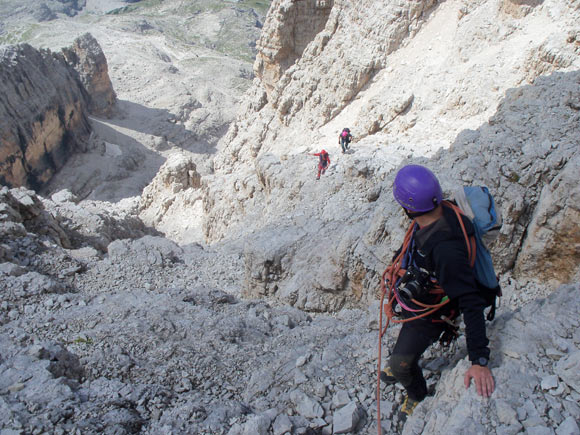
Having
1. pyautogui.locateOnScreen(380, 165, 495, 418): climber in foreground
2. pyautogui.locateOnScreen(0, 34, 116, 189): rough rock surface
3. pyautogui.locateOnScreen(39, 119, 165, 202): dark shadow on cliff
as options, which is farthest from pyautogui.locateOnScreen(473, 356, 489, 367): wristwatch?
pyautogui.locateOnScreen(0, 34, 116, 189): rough rock surface

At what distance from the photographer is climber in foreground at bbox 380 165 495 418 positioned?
264cm

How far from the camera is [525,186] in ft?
19.9

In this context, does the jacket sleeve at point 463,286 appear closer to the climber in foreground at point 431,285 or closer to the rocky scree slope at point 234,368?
the climber in foreground at point 431,285

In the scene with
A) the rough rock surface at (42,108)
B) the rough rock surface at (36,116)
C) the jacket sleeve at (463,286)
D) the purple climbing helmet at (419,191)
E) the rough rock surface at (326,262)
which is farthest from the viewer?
the rough rock surface at (42,108)

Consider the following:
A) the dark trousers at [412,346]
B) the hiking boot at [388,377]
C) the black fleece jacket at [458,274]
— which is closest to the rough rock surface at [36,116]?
the hiking boot at [388,377]

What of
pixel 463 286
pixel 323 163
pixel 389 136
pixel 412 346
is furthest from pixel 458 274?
pixel 389 136

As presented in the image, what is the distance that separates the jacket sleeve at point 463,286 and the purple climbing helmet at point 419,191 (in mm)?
315

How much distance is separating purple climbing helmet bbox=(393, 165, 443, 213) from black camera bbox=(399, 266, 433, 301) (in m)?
0.49

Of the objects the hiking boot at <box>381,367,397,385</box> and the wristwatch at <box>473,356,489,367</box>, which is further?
the hiking boot at <box>381,367,397,385</box>

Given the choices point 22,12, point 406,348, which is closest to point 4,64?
point 406,348

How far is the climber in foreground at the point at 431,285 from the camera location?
8.66 ft

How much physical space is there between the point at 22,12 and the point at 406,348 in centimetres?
13310

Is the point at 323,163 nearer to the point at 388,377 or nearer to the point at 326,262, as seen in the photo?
the point at 326,262

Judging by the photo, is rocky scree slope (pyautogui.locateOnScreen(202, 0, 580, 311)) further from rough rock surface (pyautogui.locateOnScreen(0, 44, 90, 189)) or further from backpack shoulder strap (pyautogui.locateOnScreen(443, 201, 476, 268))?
rough rock surface (pyautogui.locateOnScreen(0, 44, 90, 189))
